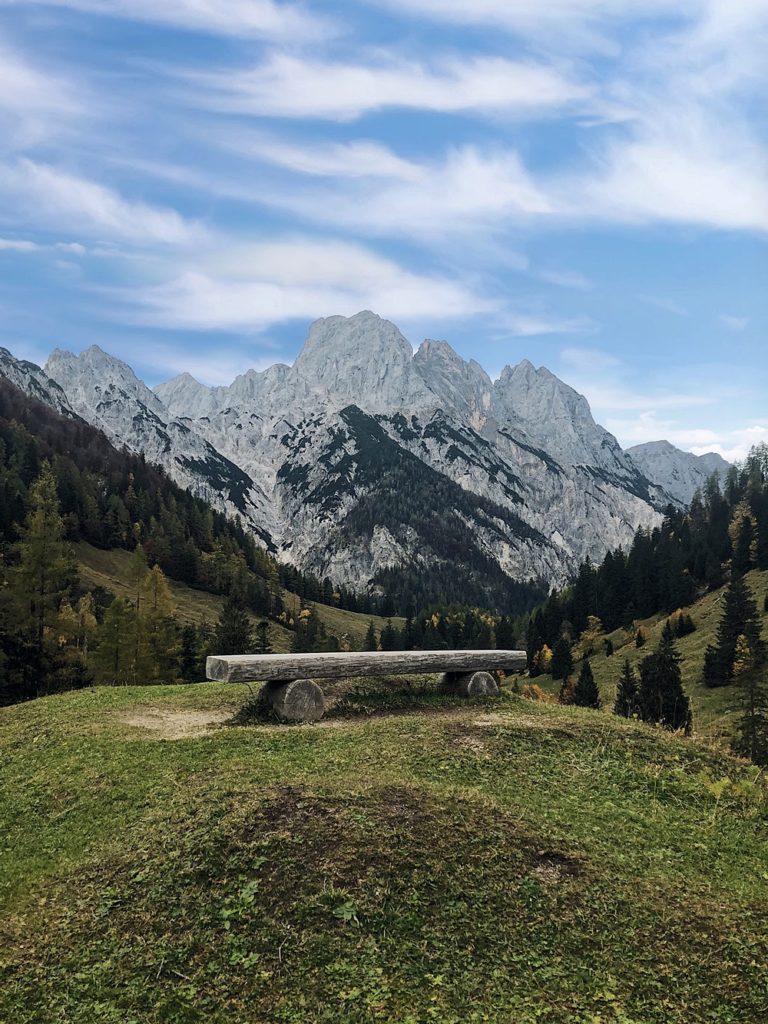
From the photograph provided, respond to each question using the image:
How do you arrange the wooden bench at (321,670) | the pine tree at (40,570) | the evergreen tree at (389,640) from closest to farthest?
the wooden bench at (321,670) < the pine tree at (40,570) < the evergreen tree at (389,640)

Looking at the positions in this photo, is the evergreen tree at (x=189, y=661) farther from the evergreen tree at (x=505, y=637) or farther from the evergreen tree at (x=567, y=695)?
the evergreen tree at (x=505, y=637)

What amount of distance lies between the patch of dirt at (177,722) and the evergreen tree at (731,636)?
7511 cm

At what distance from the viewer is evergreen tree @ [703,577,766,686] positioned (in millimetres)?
79775

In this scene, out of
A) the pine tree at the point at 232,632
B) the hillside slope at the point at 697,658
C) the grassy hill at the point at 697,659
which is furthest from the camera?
the grassy hill at the point at 697,659

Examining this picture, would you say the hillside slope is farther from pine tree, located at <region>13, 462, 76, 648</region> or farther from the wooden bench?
pine tree, located at <region>13, 462, 76, 648</region>

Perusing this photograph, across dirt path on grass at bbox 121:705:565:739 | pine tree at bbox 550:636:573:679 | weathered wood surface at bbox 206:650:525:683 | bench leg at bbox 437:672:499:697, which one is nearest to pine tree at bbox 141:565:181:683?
dirt path on grass at bbox 121:705:565:739

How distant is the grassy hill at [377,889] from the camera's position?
8.12 metres

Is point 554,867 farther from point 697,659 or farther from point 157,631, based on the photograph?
point 697,659

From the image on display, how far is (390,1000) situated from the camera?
26.4 feet

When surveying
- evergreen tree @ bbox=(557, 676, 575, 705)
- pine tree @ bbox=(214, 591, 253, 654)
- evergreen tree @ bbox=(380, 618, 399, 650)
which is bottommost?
evergreen tree @ bbox=(557, 676, 575, 705)

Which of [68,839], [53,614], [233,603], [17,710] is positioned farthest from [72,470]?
[68,839]

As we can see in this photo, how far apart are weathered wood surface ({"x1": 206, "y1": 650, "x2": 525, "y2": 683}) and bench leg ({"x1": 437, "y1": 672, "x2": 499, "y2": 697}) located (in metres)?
0.36

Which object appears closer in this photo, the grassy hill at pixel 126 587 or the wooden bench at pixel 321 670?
the wooden bench at pixel 321 670

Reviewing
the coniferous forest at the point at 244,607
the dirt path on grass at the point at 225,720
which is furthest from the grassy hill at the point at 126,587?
the dirt path on grass at the point at 225,720
